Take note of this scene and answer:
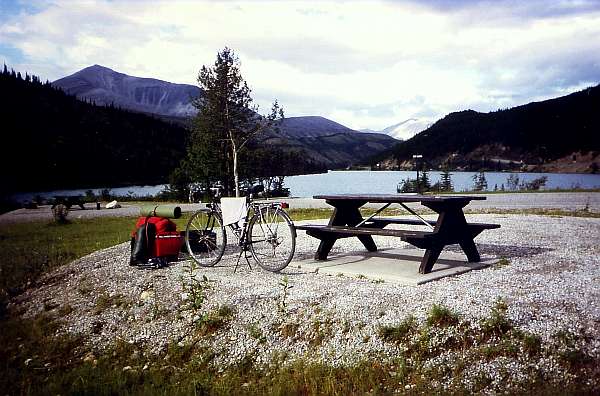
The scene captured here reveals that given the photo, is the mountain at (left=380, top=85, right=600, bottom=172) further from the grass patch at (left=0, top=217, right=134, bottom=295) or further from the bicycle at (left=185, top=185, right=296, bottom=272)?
the grass patch at (left=0, top=217, right=134, bottom=295)

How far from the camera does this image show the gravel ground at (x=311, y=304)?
4625mm

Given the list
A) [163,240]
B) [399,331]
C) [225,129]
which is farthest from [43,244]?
[225,129]

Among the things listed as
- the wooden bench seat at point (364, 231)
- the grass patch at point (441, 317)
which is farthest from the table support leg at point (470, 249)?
the grass patch at point (441, 317)

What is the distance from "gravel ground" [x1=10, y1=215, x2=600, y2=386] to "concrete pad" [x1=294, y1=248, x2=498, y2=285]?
0.22 meters

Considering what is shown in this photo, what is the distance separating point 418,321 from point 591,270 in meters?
3.13

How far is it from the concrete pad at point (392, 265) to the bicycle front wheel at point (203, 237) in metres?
1.42

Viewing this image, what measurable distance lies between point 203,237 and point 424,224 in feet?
A: 11.5

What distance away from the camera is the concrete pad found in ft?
20.8

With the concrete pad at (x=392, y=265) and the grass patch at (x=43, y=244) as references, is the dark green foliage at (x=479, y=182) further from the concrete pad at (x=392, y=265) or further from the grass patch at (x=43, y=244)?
the concrete pad at (x=392, y=265)

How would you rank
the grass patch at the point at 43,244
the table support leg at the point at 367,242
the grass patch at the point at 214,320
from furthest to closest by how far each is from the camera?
the table support leg at the point at 367,242 → the grass patch at the point at 43,244 → the grass patch at the point at 214,320

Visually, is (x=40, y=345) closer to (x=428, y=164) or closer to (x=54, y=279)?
(x=54, y=279)

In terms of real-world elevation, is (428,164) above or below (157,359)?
above

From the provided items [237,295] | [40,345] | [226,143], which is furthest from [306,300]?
[226,143]

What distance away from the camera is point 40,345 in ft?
17.4
